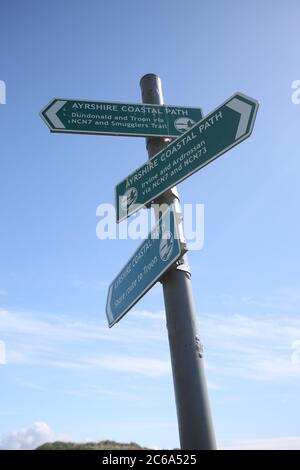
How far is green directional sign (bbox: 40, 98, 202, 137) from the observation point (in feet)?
13.3

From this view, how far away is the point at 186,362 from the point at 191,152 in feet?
6.05

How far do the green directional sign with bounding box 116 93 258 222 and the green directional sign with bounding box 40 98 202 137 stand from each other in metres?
0.53

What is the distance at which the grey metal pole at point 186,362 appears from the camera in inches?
104

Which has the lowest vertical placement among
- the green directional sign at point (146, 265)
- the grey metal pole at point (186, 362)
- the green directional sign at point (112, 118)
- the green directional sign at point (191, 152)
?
the grey metal pole at point (186, 362)

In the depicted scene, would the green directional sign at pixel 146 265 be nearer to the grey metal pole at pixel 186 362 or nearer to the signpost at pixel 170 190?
the signpost at pixel 170 190

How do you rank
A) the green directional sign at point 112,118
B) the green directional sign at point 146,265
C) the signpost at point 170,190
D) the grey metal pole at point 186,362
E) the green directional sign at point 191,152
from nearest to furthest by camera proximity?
the grey metal pole at point 186,362 < the signpost at point 170,190 < the green directional sign at point 146,265 < the green directional sign at point 191,152 < the green directional sign at point 112,118

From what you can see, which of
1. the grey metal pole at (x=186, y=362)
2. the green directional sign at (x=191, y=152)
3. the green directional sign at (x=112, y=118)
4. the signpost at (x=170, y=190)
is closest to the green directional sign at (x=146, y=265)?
the signpost at (x=170, y=190)

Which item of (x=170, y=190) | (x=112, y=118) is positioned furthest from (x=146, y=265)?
(x=112, y=118)

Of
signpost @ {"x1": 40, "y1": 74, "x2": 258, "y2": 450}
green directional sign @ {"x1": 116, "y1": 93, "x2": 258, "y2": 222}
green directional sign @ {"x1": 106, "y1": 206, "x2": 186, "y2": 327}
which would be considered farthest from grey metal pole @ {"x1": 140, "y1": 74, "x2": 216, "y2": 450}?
green directional sign @ {"x1": 116, "y1": 93, "x2": 258, "y2": 222}

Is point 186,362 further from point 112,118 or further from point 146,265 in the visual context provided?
point 112,118

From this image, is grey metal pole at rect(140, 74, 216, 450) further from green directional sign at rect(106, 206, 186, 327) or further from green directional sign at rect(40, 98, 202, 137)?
green directional sign at rect(40, 98, 202, 137)

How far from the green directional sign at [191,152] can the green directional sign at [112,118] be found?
20.9 inches

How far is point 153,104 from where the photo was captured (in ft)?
14.1

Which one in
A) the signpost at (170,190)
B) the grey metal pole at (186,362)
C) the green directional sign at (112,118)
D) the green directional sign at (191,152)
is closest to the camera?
the grey metal pole at (186,362)
